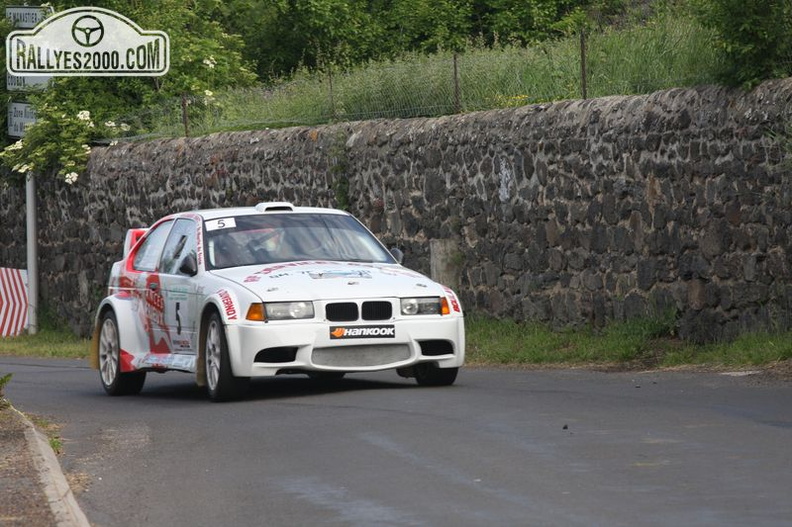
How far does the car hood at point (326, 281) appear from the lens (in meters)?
11.9

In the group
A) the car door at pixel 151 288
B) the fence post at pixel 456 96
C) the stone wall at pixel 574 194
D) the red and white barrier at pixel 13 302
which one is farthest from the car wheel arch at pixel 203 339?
the red and white barrier at pixel 13 302

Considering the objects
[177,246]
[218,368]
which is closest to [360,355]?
[218,368]

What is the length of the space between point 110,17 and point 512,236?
46.4 feet

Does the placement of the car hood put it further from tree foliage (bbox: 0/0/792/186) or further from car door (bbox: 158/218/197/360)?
tree foliage (bbox: 0/0/792/186)

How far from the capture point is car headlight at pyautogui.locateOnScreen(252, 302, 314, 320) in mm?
→ 11836

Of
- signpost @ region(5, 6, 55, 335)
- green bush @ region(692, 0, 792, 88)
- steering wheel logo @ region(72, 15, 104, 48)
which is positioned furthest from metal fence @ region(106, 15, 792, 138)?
steering wheel logo @ region(72, 15, 104, 48)

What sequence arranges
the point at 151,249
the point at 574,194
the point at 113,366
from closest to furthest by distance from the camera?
the point at 113,366, the point at 151,249, the point at 574,194

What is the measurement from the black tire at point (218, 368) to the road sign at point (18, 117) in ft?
60.1

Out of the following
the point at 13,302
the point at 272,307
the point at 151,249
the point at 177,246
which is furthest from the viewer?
the point at 13,302

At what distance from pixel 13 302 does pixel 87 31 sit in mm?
5285

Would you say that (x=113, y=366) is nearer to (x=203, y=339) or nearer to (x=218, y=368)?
(x=203, y=339)

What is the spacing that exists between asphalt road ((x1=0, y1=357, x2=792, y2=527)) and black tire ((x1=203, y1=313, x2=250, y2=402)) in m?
0.12

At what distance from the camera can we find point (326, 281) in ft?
39.8

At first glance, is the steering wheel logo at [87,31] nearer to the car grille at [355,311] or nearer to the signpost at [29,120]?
the signpost at [29,120]
